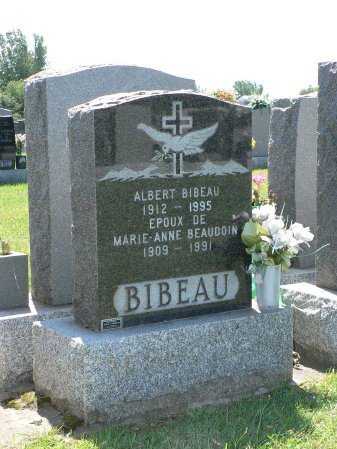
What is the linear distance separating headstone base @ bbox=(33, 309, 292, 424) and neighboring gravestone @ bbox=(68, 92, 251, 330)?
162 millimetres

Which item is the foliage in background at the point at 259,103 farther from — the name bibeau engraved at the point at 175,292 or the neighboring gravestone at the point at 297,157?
the name bibeau engraved at the point at 175,292

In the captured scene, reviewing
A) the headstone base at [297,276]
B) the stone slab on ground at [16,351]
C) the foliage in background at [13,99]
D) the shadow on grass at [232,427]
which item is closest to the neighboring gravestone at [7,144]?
the headstone base at [297,276]

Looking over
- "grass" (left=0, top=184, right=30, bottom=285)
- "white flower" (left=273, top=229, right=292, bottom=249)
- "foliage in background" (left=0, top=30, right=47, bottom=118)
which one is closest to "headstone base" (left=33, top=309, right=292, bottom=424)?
"white flower" (left=273, top=229, right=292, bottom=249)

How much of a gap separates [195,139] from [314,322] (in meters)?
1.59

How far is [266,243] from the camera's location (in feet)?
14.3

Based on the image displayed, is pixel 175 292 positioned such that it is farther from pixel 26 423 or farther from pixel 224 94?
pixel 224 94

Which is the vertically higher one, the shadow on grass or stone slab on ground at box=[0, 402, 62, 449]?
the shadow on grass

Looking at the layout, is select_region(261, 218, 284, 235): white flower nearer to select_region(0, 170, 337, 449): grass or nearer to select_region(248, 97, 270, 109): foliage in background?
select_region(0, 170, 337, 449): grass

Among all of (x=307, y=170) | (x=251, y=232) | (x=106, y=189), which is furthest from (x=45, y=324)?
(x=307, y=170)

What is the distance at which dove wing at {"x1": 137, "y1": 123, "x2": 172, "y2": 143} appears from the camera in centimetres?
399

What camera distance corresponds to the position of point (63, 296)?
198 inches

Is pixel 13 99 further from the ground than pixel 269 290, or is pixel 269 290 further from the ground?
pixel 13 99

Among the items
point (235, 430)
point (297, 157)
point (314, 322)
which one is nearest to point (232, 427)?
point (235, 430)

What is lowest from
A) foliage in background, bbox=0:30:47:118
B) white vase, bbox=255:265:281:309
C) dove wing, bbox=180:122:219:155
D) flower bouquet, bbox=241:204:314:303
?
white vase, bbox=255:265:281:309
